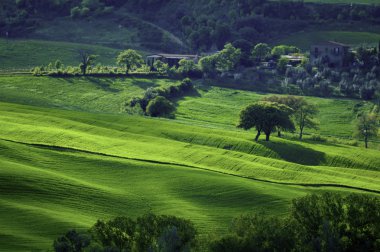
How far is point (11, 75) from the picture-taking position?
527 ft

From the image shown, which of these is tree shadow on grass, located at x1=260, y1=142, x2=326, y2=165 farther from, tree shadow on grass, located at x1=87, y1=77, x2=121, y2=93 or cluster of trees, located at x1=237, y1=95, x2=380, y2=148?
tree shadow on grass, located at x1=87, y1=77, x2=121, y2=93

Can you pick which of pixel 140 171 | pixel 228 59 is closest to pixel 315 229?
pixel 140 171

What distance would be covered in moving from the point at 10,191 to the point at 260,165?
32.9 meters

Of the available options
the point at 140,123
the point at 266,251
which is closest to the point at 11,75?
the point at 140,123

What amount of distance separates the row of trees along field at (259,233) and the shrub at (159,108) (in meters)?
71.9

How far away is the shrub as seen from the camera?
140125 mm

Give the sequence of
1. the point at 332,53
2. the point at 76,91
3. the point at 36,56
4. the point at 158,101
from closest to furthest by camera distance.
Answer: the point at 158,101 < the point at 76,91 < the point at 332,53 < the point at 36,56

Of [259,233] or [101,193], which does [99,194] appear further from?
[259,233]

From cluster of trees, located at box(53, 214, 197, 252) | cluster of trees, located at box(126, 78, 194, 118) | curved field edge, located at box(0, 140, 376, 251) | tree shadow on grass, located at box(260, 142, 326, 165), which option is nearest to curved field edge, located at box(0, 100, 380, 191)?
tree shadow on grass, located at box(260, 142, 326, 165)

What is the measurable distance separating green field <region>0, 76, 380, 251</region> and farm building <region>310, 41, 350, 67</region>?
121 feet

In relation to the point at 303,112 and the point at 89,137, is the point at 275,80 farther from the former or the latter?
the point at 89,137

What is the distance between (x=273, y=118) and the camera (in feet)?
400

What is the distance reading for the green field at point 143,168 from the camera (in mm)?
78625

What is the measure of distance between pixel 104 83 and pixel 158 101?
81.4 feet
